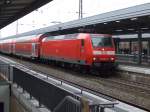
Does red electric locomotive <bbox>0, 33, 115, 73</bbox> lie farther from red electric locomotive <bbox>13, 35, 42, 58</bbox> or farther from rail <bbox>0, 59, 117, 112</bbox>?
rail <bbox>0, 59, 117, 112</bbox>

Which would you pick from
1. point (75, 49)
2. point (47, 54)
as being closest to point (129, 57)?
point (47, 54)

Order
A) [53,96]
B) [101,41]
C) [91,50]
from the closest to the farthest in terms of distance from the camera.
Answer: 1. [53,96]
2. [91,50]
3. [101,41]

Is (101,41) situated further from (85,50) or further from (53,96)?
(53,96)

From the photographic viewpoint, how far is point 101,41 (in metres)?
25.1

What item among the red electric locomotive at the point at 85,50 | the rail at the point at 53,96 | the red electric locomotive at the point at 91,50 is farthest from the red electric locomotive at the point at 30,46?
the rail at the point at 53,96

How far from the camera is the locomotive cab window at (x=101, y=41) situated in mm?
24828

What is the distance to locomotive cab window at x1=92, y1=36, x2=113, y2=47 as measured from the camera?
81.5ft

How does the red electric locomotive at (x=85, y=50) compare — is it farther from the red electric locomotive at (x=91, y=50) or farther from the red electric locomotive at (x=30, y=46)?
the red electric locomotive at (x=30, y=46)

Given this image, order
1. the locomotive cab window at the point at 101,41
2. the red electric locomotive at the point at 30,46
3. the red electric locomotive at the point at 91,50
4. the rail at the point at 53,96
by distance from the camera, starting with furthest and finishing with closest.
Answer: the red electric locomotive at the point at 30,46 → the locomotive cab window at the point at 101,41 → the red electric locomotive at the point at 91,50 → the rail at the point at 53,96

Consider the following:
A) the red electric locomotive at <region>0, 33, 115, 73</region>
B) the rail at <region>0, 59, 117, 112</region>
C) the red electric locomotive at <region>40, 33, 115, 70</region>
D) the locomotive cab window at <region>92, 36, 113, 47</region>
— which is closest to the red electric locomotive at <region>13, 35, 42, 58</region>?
the red electric locomotive at <region>0, 33, 115, 73</region>

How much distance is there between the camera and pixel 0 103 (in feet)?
54.4

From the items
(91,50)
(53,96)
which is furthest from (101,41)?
(53,96)

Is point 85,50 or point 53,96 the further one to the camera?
point 85,50

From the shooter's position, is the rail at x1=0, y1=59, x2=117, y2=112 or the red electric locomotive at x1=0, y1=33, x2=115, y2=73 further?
the red electric locomotive at x1=0, y1=33, x2=115, y2=73
